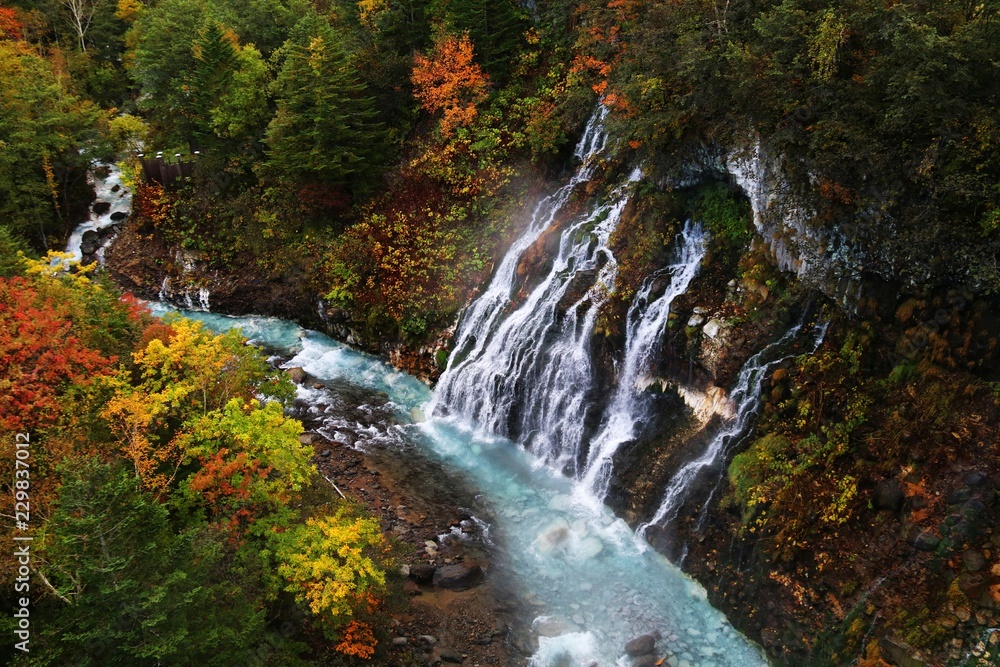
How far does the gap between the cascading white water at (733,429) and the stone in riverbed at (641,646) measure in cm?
283

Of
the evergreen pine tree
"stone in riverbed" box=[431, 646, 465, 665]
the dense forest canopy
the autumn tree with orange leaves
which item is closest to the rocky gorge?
the dense forest canopy

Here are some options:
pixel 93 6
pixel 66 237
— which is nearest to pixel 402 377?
pixel 66 237

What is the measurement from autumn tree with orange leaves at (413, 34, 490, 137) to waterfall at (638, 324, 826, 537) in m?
15.4

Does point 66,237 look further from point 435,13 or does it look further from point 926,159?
point 926,159

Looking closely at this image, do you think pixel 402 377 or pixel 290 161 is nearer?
pixel 402 377

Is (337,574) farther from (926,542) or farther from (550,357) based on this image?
(926,542)

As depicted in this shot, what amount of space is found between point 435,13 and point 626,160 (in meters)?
12.2

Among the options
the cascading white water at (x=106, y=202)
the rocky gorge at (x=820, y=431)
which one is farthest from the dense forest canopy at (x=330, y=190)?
the rocky gorge at (x=820, y=431)

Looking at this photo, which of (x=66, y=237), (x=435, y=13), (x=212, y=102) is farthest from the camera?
(x=66, y=237)

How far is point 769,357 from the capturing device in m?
13.2

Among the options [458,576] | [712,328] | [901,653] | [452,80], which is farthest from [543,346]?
[452,80]

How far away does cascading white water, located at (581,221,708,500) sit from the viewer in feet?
49.8

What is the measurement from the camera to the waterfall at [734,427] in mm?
13133

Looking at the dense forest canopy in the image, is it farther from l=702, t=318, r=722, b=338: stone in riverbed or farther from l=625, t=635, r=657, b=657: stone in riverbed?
l=625, t=635, r=657, b=657: stone in riverbed
